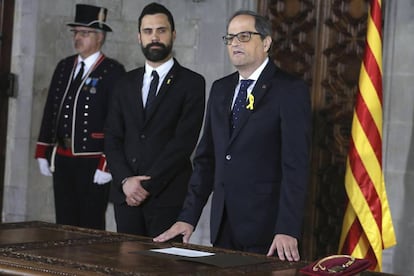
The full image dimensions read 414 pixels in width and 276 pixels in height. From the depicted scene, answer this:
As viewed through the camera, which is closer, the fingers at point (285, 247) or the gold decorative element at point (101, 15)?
the fingers at point (285, 247)

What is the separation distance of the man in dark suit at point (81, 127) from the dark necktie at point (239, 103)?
1619mm

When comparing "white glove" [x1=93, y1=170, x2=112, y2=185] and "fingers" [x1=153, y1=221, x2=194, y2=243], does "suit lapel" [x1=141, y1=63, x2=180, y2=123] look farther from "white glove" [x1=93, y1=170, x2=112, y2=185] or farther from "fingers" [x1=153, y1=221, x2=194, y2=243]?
"fingers" [x1=153, y1=221, x2=194, y2=243]

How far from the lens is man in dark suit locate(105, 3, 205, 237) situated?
14.5 ft

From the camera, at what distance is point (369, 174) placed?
4.82 meters

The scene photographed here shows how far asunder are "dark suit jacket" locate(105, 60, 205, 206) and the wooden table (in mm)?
846

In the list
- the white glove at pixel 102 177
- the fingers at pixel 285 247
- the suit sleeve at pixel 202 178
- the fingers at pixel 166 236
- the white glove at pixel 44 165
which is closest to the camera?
the fingers at pixel 285 247

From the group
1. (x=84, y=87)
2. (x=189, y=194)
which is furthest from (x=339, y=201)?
(x=189, y=194)

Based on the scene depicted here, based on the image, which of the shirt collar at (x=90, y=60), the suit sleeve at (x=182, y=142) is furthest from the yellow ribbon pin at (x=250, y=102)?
the shirt collar at (x=90, y=60)

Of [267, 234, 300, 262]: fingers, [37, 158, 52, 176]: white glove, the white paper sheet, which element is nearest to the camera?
the white paper sheet

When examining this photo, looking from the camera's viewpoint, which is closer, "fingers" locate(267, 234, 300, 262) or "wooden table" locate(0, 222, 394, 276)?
"wooden table" locate(0, 222, 394, 276)

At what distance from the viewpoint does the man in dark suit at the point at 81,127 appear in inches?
210

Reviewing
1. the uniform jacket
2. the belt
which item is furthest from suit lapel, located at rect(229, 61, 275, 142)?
the belt

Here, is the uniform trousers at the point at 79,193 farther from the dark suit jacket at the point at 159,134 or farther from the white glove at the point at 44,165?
the dark suit jacket at the point at 159,134

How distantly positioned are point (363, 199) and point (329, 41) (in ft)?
3.67
